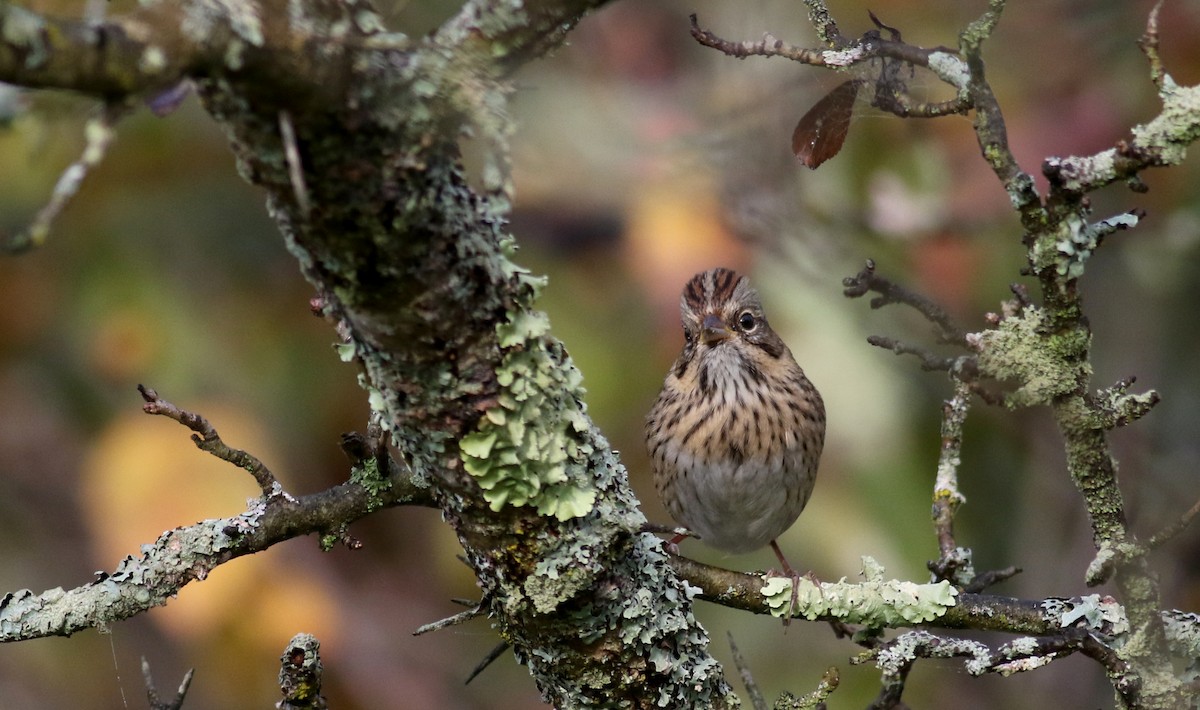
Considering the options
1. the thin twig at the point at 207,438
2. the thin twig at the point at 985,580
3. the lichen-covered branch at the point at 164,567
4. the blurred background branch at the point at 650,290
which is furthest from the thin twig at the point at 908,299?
the blurred background branch at the point at 650,290

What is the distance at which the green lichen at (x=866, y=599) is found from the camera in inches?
105

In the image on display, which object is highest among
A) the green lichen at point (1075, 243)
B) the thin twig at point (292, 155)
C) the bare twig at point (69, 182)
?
the green lichen at point (1075, 243)

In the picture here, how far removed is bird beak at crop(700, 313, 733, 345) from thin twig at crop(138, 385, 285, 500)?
225 centimetres

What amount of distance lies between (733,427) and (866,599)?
5.93ft

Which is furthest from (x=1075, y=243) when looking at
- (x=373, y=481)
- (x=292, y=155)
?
(x=373, y=481)

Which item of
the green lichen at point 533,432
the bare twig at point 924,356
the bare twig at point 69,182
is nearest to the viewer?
the bare twig at point 69,182

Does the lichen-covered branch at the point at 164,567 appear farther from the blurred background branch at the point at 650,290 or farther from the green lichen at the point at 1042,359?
the blurred background branch at the point at 650,290

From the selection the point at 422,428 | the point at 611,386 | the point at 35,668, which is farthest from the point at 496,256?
the point at 35,668

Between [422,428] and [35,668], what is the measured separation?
5.80m

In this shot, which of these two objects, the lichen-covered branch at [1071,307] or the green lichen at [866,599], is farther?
the green lichen at [866,599]

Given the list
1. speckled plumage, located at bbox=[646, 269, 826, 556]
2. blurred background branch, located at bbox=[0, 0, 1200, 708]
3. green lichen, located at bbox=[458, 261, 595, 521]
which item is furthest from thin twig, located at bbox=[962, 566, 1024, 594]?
blurred background branch, located at bbox=[0, 0, 1200, 708]

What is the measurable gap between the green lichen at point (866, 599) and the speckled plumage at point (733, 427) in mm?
1740

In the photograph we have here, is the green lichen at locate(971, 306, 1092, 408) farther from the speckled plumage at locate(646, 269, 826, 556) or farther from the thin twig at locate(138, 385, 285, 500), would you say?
the speckled plumage at locate(646, 269, 826, 556)

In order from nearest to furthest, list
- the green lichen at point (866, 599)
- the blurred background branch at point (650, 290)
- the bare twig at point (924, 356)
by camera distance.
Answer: the bare twig at point (924, 356), the green lichen at point (866, 599), the blurred background branch at point (650, 290)
